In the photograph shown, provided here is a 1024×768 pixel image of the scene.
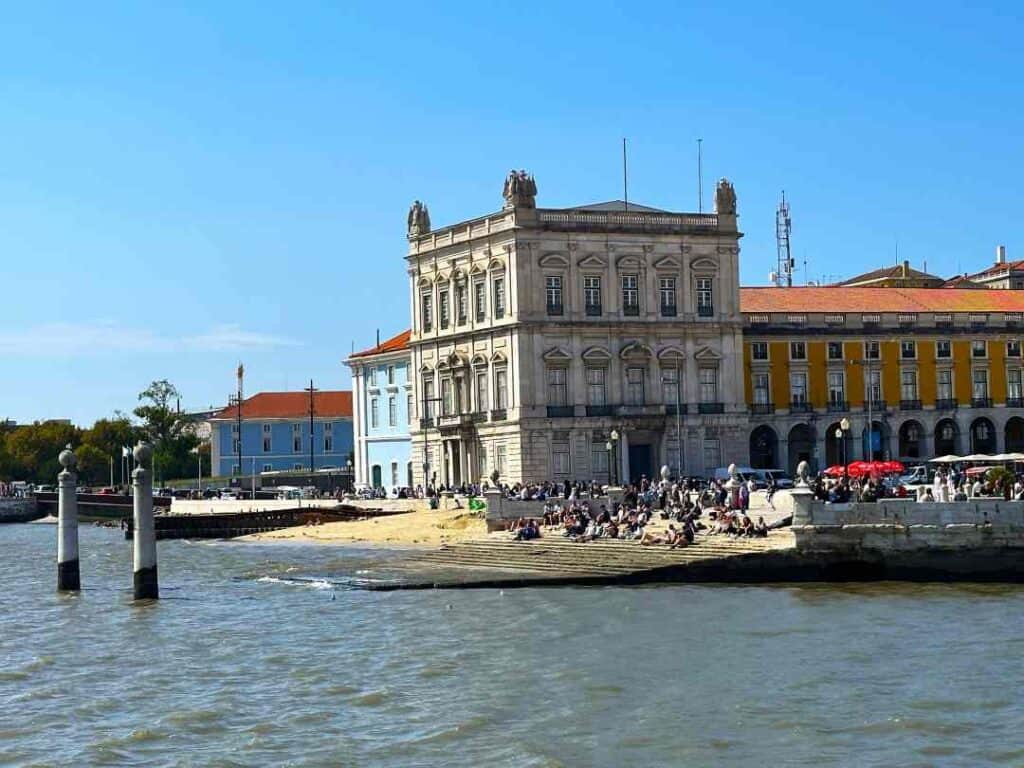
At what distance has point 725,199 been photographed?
3179 inches

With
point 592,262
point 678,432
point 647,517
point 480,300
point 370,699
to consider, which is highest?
point 592,262

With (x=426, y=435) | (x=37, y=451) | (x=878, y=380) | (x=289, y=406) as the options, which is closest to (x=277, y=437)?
(x=289, y=406)

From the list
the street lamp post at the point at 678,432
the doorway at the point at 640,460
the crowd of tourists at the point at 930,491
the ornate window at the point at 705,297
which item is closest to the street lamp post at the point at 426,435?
the doorway at the point at 640,460

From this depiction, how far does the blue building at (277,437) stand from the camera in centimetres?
13300

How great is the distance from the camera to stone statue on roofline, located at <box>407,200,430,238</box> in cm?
8550

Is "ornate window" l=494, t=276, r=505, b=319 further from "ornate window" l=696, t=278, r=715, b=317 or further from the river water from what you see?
the river water

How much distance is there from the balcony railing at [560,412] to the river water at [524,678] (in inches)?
1227

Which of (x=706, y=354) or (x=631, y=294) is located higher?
(x=631, y=294)

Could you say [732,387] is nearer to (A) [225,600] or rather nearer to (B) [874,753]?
(A) [225,600]

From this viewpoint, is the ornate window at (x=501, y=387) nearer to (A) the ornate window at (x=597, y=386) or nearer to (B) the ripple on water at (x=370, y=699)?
(A) the ornate window at (x=597, y=386)

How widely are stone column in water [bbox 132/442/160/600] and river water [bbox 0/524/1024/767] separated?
86 centimetres

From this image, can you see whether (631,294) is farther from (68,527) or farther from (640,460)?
(68,527)

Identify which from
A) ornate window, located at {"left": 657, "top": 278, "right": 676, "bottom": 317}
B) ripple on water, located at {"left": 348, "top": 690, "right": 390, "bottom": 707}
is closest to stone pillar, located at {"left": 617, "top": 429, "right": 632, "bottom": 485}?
ornate window, located at {"left": 657, "top": 278, "right": 676, "bottom": 317}

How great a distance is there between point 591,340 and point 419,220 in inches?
464
